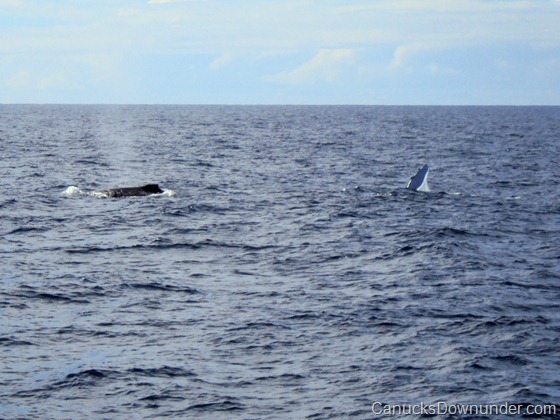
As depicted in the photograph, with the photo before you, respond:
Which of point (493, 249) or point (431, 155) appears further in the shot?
point (431, 155)

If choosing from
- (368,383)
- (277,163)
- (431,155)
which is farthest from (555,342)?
(431,155)

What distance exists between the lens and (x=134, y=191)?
43.6 m

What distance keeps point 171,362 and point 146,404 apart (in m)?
2.20

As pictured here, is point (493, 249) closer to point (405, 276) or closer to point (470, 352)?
point (405, 276)

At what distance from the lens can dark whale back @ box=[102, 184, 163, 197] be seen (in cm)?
4297

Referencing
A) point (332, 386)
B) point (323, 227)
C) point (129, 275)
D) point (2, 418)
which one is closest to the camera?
point (2, 418)

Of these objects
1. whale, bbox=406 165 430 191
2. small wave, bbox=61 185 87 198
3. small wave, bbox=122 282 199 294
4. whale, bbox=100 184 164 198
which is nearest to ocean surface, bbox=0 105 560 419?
small wave, bbox=122 282 199 294

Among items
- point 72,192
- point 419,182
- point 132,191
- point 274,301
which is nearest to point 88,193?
point 72,192

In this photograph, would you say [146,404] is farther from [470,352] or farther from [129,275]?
[129,275]

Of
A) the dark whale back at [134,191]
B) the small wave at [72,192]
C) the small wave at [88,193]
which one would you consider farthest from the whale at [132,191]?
the small wave at [72,192]

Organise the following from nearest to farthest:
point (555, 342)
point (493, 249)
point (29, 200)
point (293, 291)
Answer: point (555, 342), point (293, 291), point (493, 249), point (29, 200)

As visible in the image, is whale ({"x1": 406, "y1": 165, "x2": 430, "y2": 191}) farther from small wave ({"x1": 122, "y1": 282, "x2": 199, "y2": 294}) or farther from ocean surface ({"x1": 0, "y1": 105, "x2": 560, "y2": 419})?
small wave ({"x1": 122, "y1": 282, "x2": 199, "y2": 294})

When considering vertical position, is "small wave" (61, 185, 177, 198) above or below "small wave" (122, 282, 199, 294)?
above

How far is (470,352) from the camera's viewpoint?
18.5m
